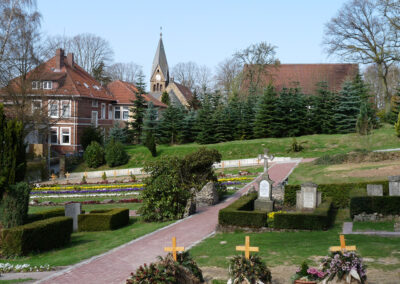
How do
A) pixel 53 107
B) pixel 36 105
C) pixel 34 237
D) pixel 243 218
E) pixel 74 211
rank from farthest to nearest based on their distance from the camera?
1. pixel 53 107
2. pixel 36 105
3. pixel 74 211
4. pixel 243 218
5. pixel 34 237

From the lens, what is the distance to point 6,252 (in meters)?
12.5

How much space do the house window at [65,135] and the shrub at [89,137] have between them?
181 cm

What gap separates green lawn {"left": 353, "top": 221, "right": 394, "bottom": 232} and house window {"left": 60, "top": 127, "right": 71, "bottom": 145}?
36.1 meters

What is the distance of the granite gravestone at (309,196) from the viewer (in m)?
17.6

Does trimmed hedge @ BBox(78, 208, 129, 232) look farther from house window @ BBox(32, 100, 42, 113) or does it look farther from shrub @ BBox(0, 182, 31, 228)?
house window @ BBox(32, 100, 42, 113)

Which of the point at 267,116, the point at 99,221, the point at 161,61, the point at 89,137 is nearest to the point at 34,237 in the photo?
the point at 99,221

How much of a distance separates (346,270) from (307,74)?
56.8 meters

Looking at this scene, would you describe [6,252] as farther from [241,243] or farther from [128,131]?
[128,131]

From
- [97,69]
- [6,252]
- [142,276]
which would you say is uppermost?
[97,69]

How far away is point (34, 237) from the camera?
1284 centimetres

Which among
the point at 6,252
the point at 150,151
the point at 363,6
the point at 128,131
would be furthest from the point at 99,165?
the point at 363,6

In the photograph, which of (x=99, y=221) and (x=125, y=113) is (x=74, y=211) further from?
(x=125, y=113)

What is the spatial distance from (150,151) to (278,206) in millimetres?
24451

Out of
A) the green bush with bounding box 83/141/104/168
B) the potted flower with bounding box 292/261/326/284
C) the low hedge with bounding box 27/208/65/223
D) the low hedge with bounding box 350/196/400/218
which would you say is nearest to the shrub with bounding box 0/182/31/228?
the low hedge with bounding box 27/208/65/223
